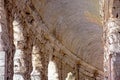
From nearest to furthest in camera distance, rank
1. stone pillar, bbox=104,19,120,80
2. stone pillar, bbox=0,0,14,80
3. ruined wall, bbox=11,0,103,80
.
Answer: stone pillar, bbox=104,19,120,80 → stone pillar, bbox=0,0,14,80 → ruined wall, bbox=11,0,103,80

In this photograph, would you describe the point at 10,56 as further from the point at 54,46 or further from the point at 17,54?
the point at 54,46

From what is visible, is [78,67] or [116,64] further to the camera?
[78,67]

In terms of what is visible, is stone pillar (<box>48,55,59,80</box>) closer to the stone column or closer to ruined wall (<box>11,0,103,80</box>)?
ruined wall (<box>11,0,103,80</box>)

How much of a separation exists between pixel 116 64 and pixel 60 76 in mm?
11534

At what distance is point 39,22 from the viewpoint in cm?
1592

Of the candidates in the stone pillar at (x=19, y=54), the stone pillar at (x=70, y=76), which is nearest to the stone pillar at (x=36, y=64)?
the stone pillar at (x=19, y=54)

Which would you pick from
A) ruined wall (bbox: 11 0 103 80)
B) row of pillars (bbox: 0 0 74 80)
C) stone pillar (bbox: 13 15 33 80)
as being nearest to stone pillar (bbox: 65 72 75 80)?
ruined wall (bbox: 11 0 103 80)

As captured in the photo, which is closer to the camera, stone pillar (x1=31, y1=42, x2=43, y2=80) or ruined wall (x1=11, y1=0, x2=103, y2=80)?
ruined wall (x1=11, y1=0, x2=103, y2=80)

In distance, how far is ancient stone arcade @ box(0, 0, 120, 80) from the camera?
1010cm

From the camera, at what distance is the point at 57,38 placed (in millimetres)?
19797

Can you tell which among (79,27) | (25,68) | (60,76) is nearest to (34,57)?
(25,68)

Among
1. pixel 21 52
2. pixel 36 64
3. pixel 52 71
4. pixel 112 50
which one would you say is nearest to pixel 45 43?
pixel 36 64

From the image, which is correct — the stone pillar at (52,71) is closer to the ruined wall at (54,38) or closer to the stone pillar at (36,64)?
the ruined wall at (54,38)

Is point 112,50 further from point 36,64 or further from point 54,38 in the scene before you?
point 54,38
